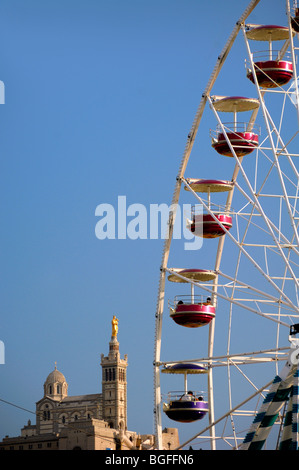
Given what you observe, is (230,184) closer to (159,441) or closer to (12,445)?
(159,441)

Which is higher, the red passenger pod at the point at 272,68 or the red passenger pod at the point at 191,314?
the red passenger pod at the point at 272,68

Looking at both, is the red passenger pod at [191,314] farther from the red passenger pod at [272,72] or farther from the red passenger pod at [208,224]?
the red passenger pod at [272,72]

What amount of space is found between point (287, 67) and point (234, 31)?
3.75 m

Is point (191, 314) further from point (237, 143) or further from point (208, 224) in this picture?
point (237, 143)

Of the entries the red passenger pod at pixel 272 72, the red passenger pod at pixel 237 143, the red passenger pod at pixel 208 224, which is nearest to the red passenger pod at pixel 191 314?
the red passenger pod at pixel 208 224

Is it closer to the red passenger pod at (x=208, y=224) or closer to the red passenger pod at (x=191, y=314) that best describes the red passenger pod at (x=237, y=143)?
the red passenger pod at (x=208, y=224)

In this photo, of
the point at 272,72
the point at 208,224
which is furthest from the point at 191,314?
the point at 272,72

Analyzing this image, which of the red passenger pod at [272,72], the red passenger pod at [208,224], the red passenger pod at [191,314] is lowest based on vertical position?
the red passenger pod at [191,314]

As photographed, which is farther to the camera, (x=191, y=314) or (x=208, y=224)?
(x=208, y=224)

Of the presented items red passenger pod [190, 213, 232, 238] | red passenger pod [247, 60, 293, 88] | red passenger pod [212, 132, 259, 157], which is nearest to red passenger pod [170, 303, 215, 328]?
red passenger pod [190, 213, 232, 238]

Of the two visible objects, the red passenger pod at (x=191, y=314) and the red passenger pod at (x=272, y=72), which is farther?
the red passenger pod at (x=191, y=314)
